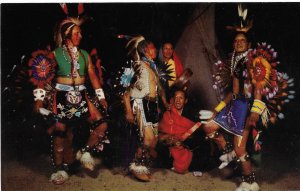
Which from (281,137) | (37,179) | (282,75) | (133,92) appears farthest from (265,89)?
(37,179)

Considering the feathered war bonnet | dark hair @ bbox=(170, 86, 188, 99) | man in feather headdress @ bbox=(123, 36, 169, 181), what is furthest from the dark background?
dark hair @ bbox=(170, 86, 188, 99)

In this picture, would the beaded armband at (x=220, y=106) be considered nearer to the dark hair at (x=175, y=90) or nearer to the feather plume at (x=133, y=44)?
the dark hair at (x=175, y=90)

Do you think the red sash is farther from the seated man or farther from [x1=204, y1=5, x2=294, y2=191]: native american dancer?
[x1=204, y1=5, x2=294, y2=191]: native american dancer

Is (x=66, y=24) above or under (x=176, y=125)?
above

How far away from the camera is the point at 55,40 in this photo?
381 cm

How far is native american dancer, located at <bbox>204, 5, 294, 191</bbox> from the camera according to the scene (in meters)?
3.89

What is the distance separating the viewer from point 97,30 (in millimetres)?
3820

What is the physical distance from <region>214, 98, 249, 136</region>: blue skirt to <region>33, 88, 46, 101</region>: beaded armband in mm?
1432

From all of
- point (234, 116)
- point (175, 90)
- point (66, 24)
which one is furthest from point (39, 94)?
point (234, 116)

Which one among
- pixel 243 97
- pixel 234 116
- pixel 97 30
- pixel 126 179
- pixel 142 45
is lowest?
pixel 126 179

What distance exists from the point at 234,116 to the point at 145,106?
2.46 ft

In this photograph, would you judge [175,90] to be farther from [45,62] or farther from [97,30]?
[45,62]

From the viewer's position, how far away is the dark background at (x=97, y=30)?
3793 mm

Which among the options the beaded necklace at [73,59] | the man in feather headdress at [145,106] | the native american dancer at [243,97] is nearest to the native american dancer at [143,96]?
the man in feather headdress at [145,106]
